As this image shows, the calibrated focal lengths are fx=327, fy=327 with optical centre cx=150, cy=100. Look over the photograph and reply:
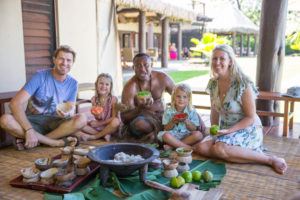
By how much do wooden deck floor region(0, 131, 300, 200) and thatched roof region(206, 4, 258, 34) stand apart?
18.1 metres

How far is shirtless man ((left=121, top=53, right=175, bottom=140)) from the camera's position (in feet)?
13.3

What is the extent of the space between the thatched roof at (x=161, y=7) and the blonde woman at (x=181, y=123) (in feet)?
13.5

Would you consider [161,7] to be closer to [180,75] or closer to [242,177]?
[180,75]

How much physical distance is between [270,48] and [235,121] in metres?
2.17

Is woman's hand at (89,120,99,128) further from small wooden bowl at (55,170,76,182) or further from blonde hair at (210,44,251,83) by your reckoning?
blonde hair at (210,44,251,83)

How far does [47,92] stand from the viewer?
3752mm

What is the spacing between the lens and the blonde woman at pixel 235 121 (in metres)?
3.22

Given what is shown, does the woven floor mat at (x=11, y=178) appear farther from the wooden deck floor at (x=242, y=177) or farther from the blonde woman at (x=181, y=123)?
the blonde woman at (x=181, y=123)

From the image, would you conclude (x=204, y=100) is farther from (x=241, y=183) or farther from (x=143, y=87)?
(x=241, y=183)

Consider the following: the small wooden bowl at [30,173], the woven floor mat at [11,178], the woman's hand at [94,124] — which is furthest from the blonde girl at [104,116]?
the small wooden bowl at [30,173]

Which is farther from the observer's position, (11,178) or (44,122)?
(44,122)

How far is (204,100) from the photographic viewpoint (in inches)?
296

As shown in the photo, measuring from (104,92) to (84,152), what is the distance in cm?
125

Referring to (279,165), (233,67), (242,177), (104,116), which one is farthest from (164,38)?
(242,177)
